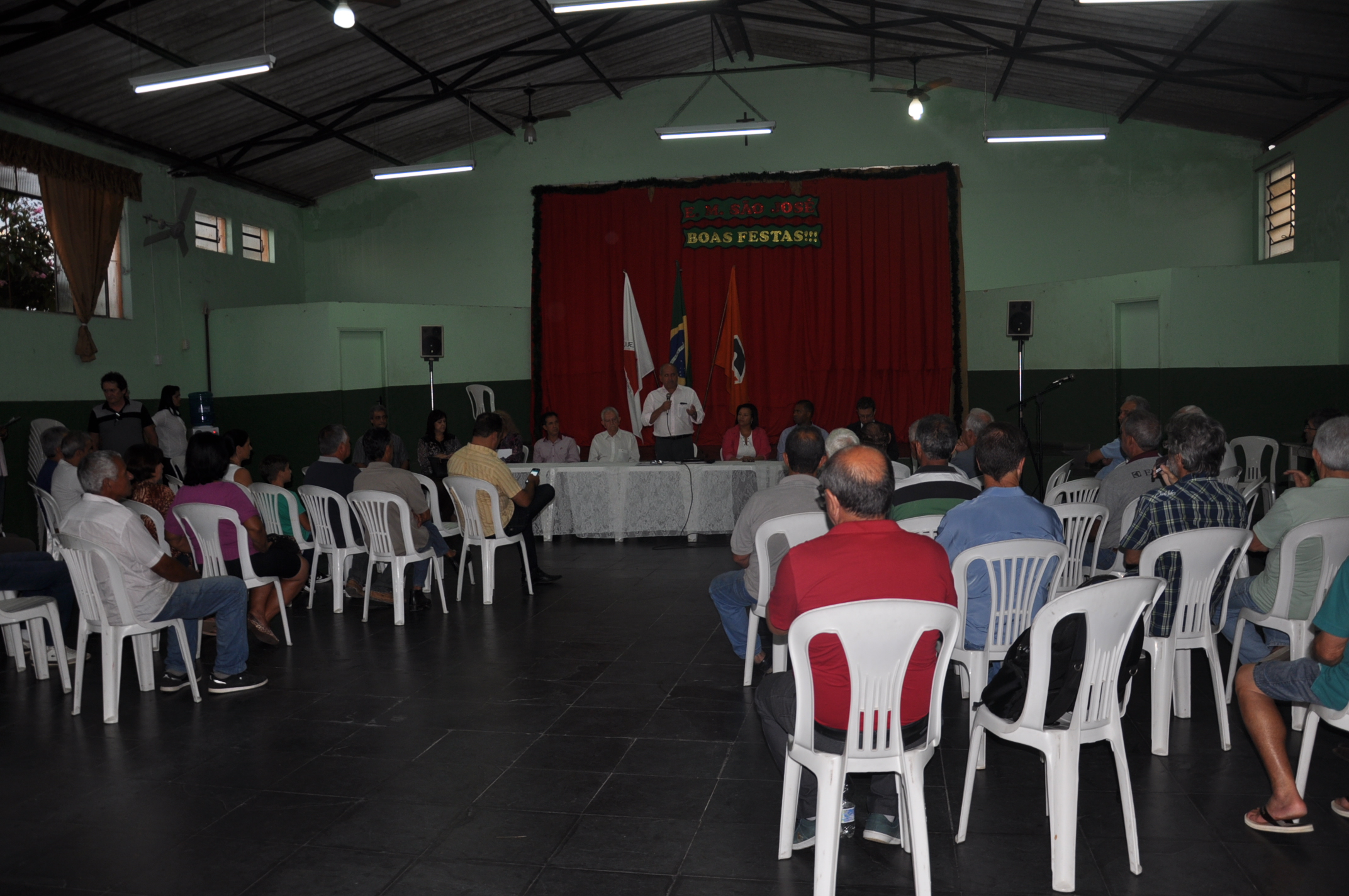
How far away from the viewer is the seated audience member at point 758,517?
367 cm

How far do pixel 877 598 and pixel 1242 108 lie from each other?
9.24 m

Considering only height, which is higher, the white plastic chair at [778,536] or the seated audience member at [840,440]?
the seated audience member at [840,440]

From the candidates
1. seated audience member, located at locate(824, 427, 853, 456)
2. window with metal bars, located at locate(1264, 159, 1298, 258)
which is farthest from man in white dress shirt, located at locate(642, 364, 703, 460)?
window with metal bars, located at locate(1264, 159, 1298, 258)

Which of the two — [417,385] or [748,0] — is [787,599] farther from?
[417,385]

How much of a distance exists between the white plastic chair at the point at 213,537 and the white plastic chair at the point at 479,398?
6762mm

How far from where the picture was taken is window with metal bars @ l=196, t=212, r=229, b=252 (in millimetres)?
10023

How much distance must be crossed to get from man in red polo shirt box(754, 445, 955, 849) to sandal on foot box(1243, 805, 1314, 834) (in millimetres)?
978

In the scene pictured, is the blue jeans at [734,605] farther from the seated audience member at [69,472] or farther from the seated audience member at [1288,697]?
the seated audience member at [69,472]

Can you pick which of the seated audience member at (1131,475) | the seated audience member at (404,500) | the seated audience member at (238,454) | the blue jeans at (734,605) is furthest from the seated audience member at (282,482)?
the seated audience member at (1131,475)

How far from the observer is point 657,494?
782 centimetres

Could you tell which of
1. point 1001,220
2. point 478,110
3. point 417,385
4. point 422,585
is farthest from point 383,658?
point 1001,220

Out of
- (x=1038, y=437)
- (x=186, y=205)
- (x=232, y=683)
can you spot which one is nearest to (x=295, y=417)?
(x=186, y=205)

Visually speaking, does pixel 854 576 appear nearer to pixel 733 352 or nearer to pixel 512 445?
pixel 512 445

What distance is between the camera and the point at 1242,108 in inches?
364
